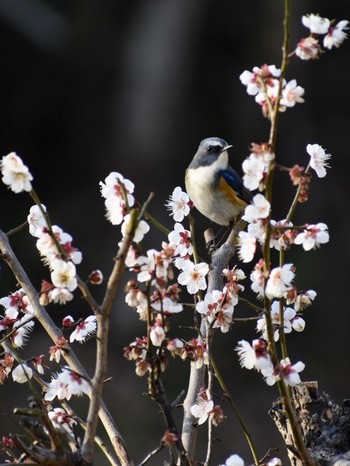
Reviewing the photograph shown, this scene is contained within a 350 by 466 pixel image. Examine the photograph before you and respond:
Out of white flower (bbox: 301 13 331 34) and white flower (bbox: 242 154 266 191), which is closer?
white flower (bbox: 242 154 266 191)

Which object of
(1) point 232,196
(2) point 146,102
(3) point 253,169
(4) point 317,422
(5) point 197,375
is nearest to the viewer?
(3) point 253,169

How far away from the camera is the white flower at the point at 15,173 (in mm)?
1578

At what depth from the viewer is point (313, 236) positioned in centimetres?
174

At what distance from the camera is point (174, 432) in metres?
1.71

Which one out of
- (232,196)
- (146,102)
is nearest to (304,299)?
(232,196)

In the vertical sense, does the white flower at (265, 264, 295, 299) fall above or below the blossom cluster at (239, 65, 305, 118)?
below

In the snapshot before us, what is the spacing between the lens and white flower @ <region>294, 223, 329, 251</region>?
1.73 m

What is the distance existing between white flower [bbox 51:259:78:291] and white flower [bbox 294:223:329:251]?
477mm

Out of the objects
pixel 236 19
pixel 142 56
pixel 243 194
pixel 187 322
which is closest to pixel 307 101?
pixel 236 19

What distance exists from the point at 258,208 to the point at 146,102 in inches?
354

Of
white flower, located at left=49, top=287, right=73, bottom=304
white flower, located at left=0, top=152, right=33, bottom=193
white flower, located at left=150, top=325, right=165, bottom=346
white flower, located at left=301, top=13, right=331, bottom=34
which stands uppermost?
white flower, located at left=301, top=13, right=331, bottom=34

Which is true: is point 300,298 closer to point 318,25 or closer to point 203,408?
point 203,408

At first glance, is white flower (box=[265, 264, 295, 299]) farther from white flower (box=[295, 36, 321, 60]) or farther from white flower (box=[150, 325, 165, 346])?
white flower (box=[295, 36, 321, 60])

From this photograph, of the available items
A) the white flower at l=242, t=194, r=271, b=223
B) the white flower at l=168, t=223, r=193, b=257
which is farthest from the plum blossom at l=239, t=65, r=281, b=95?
the white flower at l=168, t=223, r=193, b=257
